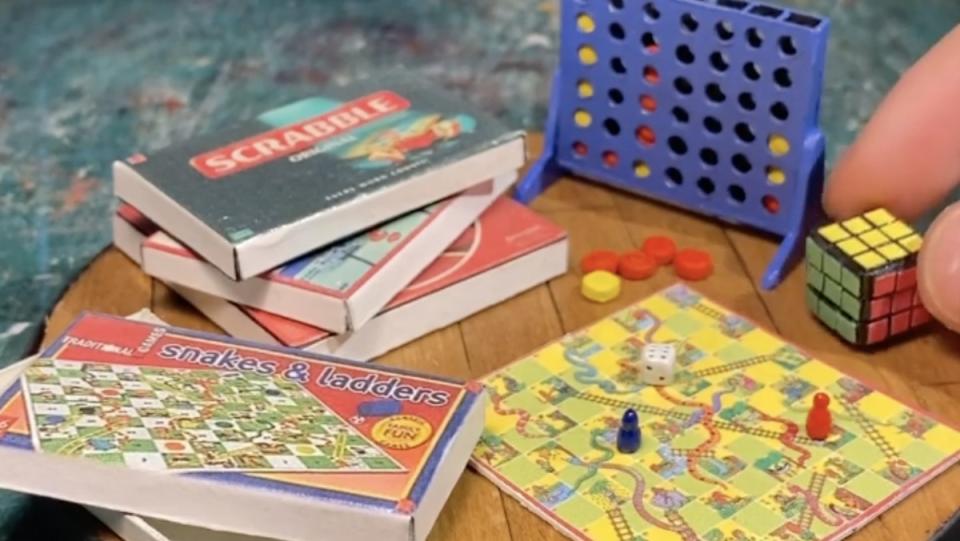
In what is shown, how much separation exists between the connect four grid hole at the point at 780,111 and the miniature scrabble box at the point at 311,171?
0.16m

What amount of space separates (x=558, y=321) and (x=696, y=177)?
155 millimetres

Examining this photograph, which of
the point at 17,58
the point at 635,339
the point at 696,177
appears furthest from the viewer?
the point at 17,58

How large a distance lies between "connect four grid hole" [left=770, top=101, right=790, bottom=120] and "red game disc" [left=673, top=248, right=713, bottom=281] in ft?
0.32

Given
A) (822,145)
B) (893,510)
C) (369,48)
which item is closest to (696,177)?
(822,145)

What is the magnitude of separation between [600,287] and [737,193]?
13 centimetres

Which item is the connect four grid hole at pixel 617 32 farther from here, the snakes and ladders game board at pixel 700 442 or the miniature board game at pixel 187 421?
the miniature board game at pixel 187 421

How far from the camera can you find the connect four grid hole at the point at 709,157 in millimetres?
868

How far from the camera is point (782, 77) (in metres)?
0.81

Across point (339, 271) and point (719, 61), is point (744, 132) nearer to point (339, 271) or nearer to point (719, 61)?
point (719, 61)

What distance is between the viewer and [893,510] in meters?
0.64

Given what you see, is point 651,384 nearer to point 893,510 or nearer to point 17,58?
point 893,510

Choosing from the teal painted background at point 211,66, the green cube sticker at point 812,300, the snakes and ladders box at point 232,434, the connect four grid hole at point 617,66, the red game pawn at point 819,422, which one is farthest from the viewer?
the teal painted background at point 211,66

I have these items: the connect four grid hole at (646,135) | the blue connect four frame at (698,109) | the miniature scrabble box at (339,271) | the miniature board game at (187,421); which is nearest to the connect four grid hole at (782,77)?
the blue connect four frame at (698,109)

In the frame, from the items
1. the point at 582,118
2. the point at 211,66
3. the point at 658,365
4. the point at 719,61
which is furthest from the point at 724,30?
the point at 211,66
